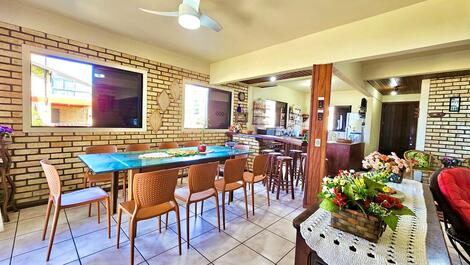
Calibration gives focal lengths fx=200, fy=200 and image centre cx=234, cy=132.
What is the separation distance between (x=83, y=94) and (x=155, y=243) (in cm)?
263

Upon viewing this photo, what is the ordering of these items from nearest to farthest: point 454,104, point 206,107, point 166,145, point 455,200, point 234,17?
1. point 455,200
2. point 234,17
3. point 166,145
4. point 454,104
5. point 206,107

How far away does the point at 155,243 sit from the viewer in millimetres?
2088

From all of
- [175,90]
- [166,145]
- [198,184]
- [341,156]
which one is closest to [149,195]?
[198,184]

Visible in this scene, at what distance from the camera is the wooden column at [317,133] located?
2943mm

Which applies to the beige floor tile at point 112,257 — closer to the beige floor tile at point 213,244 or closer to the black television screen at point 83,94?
the beige floor tile at point 213,244

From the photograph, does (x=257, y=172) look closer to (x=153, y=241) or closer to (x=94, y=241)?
(x=153, y=241)

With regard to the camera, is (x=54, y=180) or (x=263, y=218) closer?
(x=54, y=180)

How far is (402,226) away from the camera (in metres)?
1.09

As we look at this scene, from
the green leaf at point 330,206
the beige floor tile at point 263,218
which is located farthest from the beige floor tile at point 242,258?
the green leaf at point 330,206

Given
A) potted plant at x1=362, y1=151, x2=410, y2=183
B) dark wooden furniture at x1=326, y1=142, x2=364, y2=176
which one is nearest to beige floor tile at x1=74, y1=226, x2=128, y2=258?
potted plant at x1=362, y1=151, x2=410, y2=183

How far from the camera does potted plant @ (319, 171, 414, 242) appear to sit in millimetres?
908

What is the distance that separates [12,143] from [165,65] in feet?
8.40

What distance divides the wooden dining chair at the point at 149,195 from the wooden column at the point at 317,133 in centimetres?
207

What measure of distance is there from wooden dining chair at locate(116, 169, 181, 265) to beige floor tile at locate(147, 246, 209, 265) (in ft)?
0.79
